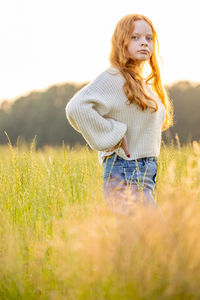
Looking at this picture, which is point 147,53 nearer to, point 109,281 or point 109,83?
point 109,83

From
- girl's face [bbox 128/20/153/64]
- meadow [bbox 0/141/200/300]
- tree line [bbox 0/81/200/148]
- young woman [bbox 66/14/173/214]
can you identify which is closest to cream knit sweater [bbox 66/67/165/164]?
young woman [bbox 66/14/173/214]

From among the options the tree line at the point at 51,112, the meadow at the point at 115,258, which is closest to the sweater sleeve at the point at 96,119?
the meadow at the point at 115,258

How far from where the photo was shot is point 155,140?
2404 mm

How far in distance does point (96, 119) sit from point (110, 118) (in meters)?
0.12

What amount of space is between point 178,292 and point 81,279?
1.13 feet

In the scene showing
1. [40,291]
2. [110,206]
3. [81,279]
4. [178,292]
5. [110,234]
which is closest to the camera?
[178,292]

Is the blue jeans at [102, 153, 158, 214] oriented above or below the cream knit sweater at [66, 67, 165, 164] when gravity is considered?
below

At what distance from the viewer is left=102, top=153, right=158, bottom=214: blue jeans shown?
6.98ft

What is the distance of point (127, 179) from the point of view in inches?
86.5

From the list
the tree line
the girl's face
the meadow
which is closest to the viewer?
the meadow

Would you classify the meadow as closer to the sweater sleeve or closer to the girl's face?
the sweater sleeve

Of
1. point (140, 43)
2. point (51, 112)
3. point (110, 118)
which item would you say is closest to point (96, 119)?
point (110, 118)

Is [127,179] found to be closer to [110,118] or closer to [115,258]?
[110,118]

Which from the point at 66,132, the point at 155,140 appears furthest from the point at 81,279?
the point at 66,132
